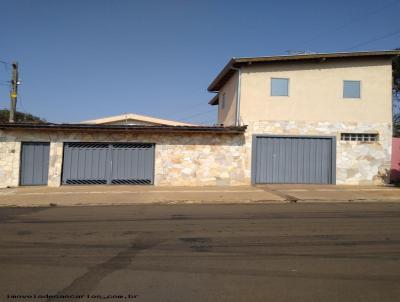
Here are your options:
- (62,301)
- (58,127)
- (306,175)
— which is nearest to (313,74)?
(306,175)

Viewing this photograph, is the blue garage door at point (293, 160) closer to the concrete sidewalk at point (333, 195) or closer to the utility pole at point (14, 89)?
the concrete sidewalk at point (333, 195)

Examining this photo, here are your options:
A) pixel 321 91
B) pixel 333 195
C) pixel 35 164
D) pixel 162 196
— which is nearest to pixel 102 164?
pixel 35 164

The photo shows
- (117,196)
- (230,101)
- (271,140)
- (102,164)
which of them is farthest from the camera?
(230,101)

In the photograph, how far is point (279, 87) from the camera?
1581 cm

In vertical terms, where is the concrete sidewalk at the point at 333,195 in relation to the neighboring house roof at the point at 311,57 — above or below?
below

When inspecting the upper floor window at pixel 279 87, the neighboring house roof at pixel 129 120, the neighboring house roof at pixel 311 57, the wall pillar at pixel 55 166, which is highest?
the neighboring house roof at pixel 311 57

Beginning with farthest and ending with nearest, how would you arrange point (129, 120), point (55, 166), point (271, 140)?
1. point (129, 120)
2. point (271, 140)
3. point (55, 166)

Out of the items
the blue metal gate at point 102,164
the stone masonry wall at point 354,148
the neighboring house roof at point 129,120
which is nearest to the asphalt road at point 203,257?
the blue metal gate at point 102,164

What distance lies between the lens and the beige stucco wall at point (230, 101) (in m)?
16.5

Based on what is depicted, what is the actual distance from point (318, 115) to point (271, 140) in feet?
8.38

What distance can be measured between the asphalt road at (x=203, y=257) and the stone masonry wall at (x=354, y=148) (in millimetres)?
7795

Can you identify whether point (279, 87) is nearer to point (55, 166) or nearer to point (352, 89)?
point (352, 89)

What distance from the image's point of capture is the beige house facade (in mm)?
14797

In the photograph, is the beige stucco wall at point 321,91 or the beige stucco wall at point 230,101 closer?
the beige stucco wall at point 321,91
